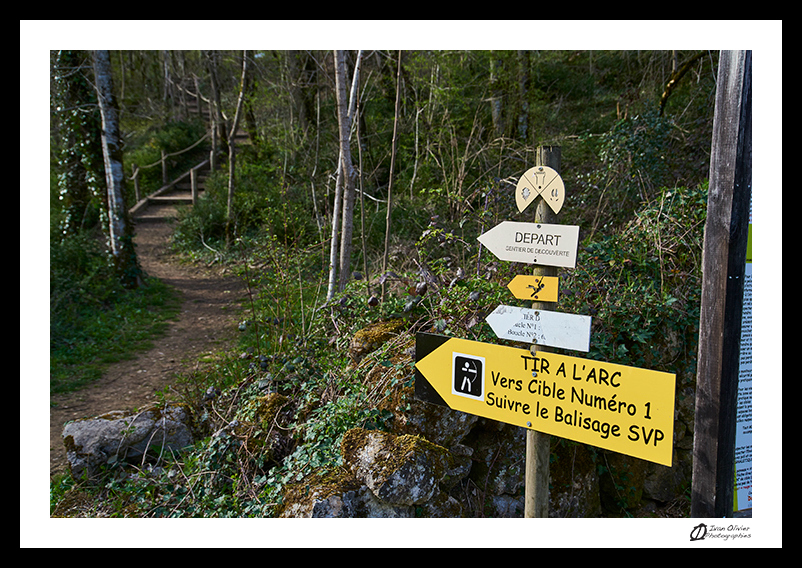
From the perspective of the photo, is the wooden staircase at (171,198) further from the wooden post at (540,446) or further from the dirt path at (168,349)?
the wooden post at (540,446)

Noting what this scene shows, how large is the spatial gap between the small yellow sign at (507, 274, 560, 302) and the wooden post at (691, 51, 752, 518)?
2.52 feet

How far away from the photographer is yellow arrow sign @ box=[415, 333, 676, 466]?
2059 millimetres

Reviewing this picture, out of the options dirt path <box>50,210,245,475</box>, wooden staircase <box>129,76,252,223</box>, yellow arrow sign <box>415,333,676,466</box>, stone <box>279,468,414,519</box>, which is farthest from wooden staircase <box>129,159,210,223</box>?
yellow arrow sign <box>415,333,676,466</box>

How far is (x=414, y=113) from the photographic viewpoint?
9.54 meters

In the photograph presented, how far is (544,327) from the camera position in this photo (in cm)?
227

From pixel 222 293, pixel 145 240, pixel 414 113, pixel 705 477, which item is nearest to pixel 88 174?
pixel 222 293

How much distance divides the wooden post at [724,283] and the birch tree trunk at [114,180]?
9.08 metres

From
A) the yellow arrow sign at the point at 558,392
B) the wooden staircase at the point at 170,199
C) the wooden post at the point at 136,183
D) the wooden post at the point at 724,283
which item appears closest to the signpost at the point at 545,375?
the yellow arrow sign at the point at 558,392

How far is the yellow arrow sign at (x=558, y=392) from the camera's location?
81.0 inches

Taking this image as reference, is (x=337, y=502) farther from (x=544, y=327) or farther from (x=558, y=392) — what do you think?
(x=544, y=327)

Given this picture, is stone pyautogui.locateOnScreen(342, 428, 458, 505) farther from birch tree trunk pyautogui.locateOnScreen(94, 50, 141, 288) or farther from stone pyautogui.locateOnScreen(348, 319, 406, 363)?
birch tree trunk pyautogui.locateOnScreen(94, 50, 141, 288)

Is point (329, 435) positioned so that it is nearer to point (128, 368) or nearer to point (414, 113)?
point (128, 368)

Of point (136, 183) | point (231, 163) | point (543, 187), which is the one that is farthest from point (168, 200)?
point (543, 187)

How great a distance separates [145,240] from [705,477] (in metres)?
13.7
